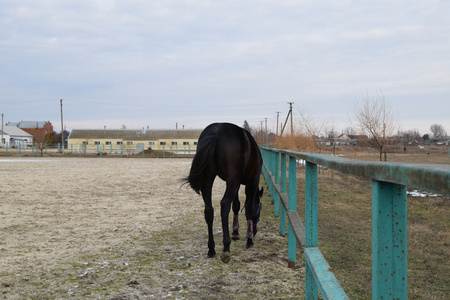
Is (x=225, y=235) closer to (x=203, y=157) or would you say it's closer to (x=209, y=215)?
(x=209, y=215)

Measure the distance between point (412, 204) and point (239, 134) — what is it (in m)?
7.35

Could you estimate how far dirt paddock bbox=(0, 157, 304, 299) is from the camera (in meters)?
3.41

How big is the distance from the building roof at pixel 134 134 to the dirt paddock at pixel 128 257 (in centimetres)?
5577

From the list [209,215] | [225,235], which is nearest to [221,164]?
[209,215]

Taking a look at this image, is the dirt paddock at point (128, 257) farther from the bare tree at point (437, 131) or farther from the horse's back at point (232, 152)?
the bare tree at point (437, 131)

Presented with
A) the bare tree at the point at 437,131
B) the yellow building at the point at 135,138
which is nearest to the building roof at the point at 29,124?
the yellow building at the point at 135,138

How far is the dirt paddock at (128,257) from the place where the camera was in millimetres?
3406

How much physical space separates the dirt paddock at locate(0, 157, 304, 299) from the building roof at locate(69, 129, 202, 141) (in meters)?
55.8

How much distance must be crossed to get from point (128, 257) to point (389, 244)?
3.88 meters

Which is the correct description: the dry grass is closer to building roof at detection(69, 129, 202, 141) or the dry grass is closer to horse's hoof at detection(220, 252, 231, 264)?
horse's hoof at detection(220, 252, 231, 264)

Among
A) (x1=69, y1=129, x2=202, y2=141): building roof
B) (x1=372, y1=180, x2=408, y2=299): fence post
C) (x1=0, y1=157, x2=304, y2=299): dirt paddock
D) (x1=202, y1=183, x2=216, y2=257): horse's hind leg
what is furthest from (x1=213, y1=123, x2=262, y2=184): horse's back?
(x1=69, y1=129, x2=202, y2=141): building roof

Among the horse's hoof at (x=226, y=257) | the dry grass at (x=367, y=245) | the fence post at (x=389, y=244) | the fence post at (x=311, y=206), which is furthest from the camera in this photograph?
the horse's hoof at (x=226, y=257)

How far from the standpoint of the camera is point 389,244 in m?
1.03

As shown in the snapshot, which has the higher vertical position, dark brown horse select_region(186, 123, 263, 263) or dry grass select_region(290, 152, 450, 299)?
dark brown horse select_region(186, 123, 263, 263)
